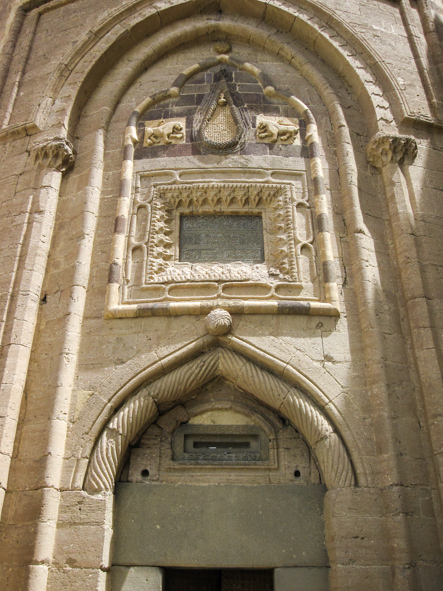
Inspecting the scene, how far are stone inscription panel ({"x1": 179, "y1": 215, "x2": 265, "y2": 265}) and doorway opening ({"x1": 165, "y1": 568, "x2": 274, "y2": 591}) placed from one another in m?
3.36

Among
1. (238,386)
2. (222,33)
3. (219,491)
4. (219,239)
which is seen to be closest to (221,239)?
(219,239)

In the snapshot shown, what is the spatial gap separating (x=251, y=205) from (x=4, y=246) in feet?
10.0

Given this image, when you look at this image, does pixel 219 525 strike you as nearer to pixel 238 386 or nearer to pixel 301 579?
pixel 301 579

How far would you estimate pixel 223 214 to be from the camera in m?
7.22

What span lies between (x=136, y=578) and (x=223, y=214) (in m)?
4.22

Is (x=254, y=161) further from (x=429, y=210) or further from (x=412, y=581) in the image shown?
(x=412, y=581)

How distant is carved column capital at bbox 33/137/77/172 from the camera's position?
736 centimetres

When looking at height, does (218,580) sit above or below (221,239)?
below

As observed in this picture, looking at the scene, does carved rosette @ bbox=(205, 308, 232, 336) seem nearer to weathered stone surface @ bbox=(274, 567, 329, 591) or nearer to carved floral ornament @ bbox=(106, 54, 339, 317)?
carved floral ornament @ bbox=(106, 54, 339, 317)

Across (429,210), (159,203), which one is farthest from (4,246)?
(429,210)

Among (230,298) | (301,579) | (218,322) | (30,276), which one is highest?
(30,276)

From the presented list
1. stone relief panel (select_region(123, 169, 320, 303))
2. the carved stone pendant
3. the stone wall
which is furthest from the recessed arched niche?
the carved stone pendant

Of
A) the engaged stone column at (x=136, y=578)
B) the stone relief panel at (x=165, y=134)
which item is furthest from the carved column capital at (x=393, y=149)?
the engaged stone column at (x=136, y=578)

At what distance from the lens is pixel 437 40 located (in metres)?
8.61
